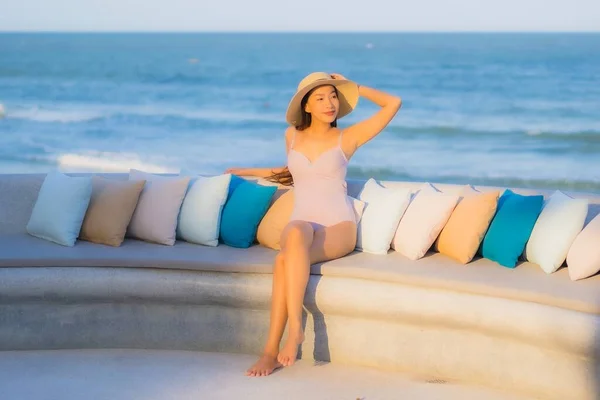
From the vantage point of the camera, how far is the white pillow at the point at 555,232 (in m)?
3.64

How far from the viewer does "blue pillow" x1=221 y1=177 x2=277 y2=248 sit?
4.17 metres

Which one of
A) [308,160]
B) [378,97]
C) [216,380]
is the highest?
Result: [378,97]

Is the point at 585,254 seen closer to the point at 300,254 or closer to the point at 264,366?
the point at 300,254

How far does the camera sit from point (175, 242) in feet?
14.0

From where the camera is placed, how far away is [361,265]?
3.78 metres

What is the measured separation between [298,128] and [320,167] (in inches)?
10.7

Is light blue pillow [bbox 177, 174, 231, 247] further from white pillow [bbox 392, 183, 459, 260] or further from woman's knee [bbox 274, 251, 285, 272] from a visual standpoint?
white pillow [bbox 392, 183, 459, 260]


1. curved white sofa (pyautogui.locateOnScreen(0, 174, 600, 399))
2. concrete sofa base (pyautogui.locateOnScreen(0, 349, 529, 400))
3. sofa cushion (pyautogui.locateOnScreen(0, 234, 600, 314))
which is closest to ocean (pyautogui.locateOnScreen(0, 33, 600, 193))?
sofa cushion (pyautogui.locateOnScreen(0, 234, 600, 314))

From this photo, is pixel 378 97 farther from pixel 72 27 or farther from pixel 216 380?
pixel 72 27

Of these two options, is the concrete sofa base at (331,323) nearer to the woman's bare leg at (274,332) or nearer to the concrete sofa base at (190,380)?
the concrete sofa base at (190,380)

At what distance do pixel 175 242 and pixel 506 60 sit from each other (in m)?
22.6

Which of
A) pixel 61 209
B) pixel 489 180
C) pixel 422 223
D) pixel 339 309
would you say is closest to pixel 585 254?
pixel 422 223

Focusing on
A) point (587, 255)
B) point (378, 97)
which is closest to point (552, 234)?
point (587, 255)

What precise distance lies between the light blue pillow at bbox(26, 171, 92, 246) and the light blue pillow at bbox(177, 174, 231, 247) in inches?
18.2
